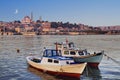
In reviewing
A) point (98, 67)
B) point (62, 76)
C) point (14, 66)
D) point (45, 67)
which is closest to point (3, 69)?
point (14, 66)

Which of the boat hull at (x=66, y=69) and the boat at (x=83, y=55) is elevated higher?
the boat at (x=83, y=55)

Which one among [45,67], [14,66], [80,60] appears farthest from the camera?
[14,66]

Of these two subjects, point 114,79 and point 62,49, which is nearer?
point 114,79

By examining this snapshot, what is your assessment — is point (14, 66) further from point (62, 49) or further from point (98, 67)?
point (98, 67)

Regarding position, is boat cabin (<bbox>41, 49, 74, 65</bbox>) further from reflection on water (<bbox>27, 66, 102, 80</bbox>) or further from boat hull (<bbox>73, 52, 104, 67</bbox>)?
boat hull (<bbox>73, 52, 104, 67</bbox>)

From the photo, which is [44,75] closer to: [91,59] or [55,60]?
[55,60]

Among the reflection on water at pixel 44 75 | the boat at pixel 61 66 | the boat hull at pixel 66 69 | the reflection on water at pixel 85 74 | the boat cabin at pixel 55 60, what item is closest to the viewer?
the boat hull at pixel 66 69

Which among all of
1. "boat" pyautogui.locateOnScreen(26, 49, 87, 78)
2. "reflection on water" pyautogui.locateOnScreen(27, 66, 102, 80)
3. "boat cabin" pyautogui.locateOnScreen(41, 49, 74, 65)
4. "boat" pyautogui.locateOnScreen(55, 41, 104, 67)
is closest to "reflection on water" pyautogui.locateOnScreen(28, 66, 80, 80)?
"reflection on water" pyautogui.locateOnScreen(27, 66, 102, 80)

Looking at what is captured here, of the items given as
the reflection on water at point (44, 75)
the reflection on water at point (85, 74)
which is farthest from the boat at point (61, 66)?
the reflection on water at point (85, 74)

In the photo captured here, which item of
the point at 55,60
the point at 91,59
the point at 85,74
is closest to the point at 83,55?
the point at 91,59

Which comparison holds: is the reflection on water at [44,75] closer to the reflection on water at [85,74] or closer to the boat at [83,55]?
the reflection on water at [85,74]

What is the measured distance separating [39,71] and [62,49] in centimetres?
482

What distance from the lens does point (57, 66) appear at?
3531 centimetres

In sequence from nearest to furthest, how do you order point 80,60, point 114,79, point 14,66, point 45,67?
point 114,79 < point 45,67 < point 80,60 < point 14,66
